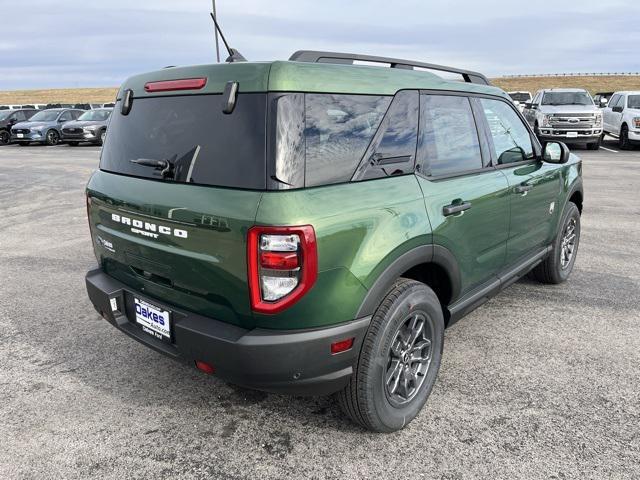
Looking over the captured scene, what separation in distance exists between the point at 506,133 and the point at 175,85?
7.86 feet

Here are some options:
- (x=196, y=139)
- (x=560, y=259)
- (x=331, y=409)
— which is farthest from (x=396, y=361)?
(x=560, y=259)

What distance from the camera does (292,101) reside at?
2.17 metres

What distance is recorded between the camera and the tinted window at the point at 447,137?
2820 mm

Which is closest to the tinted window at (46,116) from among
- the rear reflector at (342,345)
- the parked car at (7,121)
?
the parked car at (7,121)

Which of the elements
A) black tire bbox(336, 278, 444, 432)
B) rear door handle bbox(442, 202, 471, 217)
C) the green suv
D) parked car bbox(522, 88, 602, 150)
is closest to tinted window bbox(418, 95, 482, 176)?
the green suv

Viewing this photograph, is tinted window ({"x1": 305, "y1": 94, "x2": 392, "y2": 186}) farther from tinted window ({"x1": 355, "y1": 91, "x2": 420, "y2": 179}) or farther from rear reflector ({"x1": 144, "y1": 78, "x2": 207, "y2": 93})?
rear reflector ({"x1": 144, "y1": 78, "x2": 207, "y2": 93})

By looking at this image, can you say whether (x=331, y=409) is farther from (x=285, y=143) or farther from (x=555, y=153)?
(x=555, y=153)

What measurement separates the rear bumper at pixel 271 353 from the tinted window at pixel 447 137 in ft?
3.46

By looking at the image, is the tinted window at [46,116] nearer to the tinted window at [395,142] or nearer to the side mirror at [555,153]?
the side mirror at [555,153]

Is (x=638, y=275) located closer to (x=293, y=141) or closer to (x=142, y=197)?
(x=293, y=141)

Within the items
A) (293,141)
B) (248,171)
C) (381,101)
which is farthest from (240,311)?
(381,101)

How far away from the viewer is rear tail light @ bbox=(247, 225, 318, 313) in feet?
6.77

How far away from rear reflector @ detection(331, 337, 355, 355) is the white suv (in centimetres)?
1712

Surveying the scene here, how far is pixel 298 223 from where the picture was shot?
2057mm
